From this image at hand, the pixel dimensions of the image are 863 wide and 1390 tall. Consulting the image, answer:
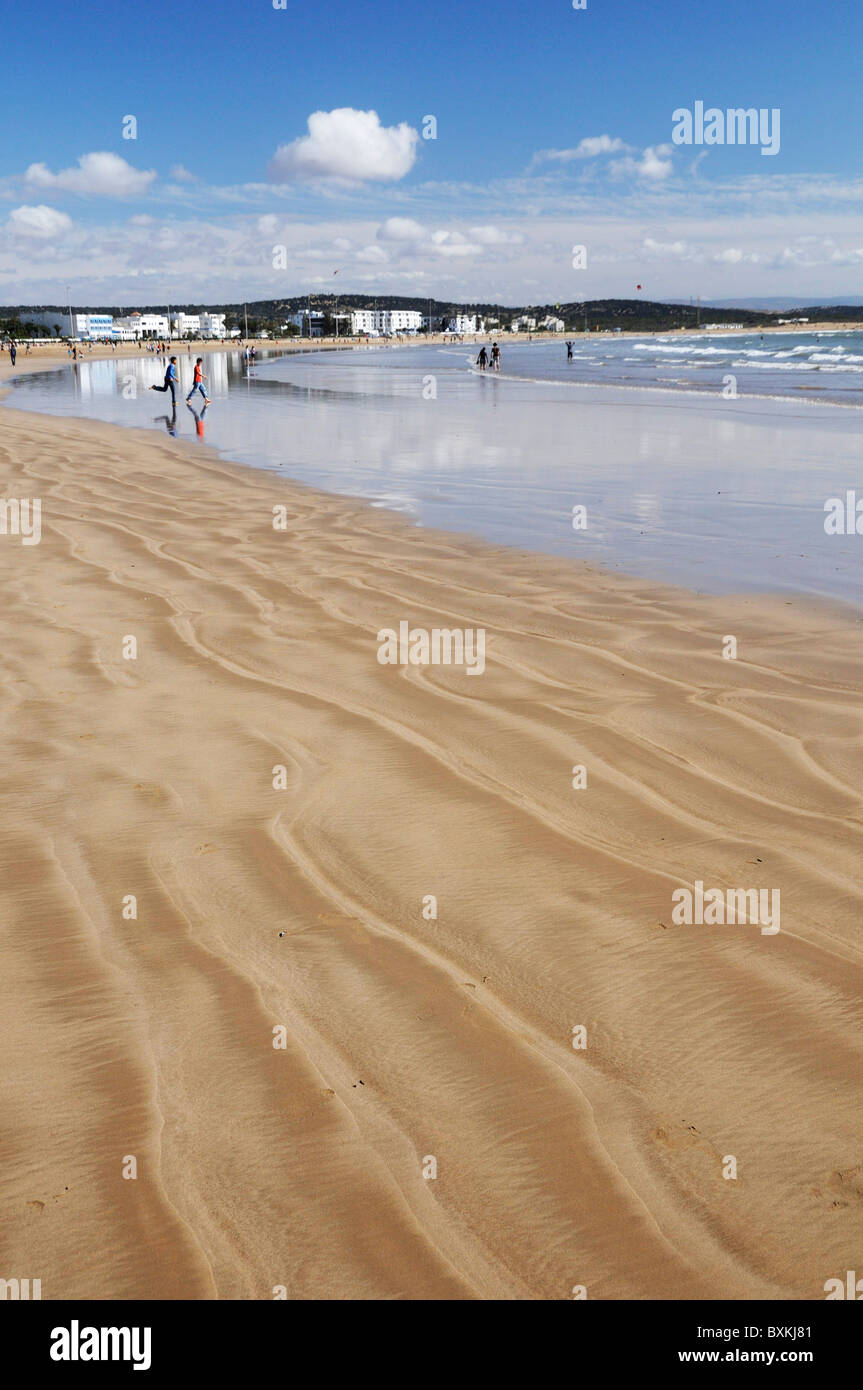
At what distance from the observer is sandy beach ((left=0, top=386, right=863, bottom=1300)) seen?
2270 millimetres

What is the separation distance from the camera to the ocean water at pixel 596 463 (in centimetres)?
963

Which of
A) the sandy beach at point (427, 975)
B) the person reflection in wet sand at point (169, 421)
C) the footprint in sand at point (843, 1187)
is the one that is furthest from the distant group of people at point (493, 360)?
the footprint in sand at point (843, 1187)

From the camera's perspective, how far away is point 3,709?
541 cm

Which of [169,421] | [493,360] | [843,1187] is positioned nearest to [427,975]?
[843,1187]

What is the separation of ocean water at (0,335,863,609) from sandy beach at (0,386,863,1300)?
337 centimetres

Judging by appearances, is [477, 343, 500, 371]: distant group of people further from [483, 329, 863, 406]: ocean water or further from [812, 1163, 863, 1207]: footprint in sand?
[812, 1163, 863, 1207]: footprint in sand

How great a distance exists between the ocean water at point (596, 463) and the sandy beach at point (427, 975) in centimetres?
337

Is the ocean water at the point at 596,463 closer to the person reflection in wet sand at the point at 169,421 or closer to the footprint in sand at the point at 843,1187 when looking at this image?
the person reflection in wet sand at the point at 169,421

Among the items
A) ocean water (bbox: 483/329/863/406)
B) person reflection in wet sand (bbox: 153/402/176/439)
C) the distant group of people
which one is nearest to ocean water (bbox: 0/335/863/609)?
person reflection in wet sand (bbox: 153/402/176/439)

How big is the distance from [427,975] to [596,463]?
1370 centimetres
